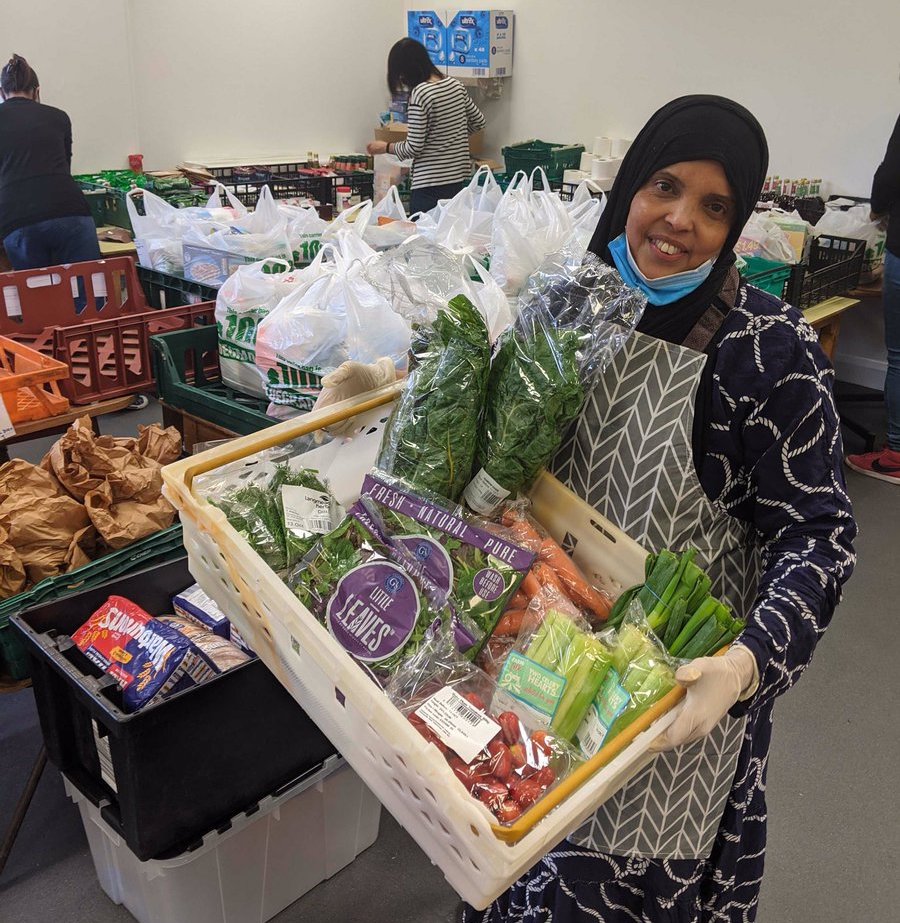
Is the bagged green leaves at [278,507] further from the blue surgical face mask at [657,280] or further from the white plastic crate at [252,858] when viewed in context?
the white plastic crate at [252,858]

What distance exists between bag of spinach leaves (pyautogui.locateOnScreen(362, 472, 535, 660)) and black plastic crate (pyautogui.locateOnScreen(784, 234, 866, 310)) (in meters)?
2.93

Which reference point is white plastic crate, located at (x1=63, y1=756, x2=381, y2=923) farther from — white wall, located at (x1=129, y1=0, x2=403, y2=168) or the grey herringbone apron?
white wall, located at (x1=129, y1=0, x2=403, y2=168)

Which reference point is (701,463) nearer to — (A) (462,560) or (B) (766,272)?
(A) (462,560)

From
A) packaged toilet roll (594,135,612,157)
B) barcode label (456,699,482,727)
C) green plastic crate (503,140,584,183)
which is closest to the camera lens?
barcode label (456,699,482,727)

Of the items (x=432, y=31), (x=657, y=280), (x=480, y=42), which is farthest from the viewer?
(x=432, y=31)

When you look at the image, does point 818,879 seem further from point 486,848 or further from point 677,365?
point 486,848

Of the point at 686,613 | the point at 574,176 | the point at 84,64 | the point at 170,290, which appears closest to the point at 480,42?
the point at 574,176

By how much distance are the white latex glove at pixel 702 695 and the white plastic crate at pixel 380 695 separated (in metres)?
0.01

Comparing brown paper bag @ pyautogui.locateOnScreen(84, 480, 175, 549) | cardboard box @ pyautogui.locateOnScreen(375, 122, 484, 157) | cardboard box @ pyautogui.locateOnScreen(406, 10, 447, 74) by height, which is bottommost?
brown paper bag @ pyautogui.locateOnScreen(84, 480, 175, 549)

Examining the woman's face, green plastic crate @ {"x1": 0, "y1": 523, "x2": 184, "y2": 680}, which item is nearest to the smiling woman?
the woman's face

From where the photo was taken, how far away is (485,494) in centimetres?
102

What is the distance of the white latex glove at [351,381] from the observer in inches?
46.1

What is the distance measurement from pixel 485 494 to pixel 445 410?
0.11 m

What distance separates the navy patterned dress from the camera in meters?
0.96
